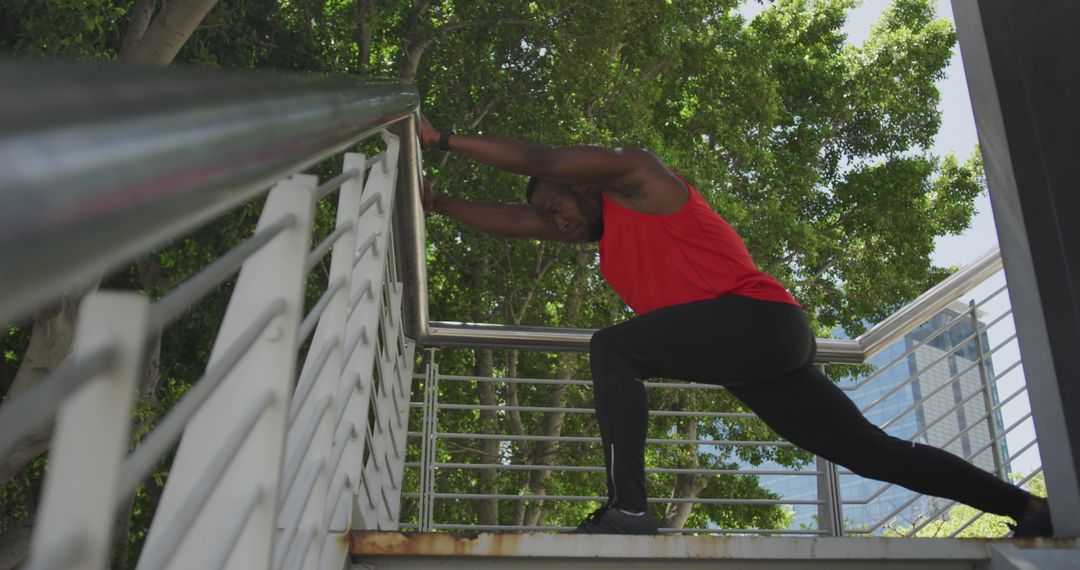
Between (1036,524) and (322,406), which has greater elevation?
(322,406)

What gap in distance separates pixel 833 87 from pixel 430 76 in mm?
7362

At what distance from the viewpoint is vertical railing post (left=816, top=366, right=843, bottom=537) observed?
3.99 meters

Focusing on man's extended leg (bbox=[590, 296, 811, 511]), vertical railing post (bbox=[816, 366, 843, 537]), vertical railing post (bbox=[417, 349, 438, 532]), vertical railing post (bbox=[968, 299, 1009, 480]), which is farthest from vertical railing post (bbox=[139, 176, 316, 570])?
vertical railing post (bbox=[968, 299, 1009, 480])

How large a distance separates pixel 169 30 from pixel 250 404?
6611 mm

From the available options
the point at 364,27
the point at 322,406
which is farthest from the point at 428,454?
the point at 364,27

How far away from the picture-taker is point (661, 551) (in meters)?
2.62

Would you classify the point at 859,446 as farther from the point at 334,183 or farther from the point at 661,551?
the point at 334,183

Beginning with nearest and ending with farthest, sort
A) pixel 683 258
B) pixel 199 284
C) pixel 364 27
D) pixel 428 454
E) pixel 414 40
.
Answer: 1. pixel 199 284
2. pixel 683 258
3. pixel 428 454
4. pixel 364 27
5. pixel 414 40

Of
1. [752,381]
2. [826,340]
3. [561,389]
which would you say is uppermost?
[561,389]

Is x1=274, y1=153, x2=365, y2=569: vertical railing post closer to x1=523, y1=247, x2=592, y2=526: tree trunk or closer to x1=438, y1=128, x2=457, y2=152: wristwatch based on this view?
x1=438, y1=128, x2=457, y2=152: wristwatch

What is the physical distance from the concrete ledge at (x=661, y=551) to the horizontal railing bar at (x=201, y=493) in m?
1.44

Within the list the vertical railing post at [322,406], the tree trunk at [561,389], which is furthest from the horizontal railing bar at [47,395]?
the tree trunk at [561,389]

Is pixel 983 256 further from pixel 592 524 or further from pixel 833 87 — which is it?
pixel 833 87

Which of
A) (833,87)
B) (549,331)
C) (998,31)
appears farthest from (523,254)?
(998,31)
